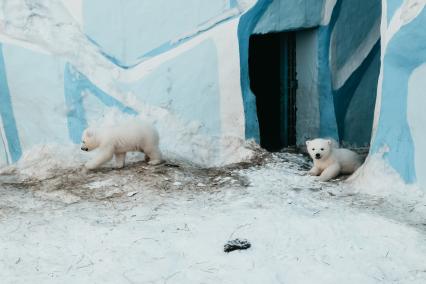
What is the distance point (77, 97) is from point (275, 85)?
3.93m

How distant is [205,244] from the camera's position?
5.75 metres

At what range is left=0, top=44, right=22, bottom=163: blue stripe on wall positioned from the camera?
909cm

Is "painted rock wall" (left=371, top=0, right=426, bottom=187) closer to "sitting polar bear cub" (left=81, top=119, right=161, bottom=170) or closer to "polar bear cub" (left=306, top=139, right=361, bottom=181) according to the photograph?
"polar bear cub" (left=306, top=139, right=361, bottom=181)

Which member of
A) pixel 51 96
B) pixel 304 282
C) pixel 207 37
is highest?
pixel 207 37

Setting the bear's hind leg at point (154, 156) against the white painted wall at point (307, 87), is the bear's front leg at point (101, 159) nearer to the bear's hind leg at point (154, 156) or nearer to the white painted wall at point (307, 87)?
the bear's hind leg at point (154, 156)

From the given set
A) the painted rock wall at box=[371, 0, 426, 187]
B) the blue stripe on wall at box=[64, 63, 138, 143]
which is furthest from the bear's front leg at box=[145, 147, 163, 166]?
the painted rock wall at box=[371, 0, 426, 187]

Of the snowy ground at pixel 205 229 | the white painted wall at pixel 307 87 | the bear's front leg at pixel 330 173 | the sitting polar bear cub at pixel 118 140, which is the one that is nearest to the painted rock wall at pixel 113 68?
the sitting polar bear cub at pixel 118 140

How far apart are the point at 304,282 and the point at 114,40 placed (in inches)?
216

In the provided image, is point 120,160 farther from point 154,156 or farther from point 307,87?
point 307,87

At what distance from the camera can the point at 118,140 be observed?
823 cm

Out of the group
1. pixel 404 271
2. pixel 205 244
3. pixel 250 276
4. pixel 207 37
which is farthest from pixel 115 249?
pixel 207 37

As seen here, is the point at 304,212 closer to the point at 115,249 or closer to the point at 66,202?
the point at 115,249

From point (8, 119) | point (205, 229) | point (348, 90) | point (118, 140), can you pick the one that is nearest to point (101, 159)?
point (118, 140)

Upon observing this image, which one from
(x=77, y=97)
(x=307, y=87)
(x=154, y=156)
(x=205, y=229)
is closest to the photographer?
(x=205, y=229)
